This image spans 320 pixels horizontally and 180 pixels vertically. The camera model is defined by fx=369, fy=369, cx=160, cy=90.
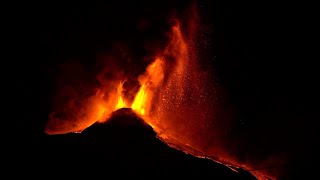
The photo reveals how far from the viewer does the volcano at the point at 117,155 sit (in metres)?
2.56

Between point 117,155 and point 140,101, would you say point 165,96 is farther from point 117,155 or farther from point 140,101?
point 117,155

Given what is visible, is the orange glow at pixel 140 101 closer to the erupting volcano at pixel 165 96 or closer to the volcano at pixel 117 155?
the erupting volcano at pixel 165 96

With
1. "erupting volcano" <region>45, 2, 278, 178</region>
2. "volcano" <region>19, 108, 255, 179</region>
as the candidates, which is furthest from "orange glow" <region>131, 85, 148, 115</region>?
"volcano" <region>19, 108, 255, 179</region>

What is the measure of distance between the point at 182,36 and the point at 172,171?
49.8 inches

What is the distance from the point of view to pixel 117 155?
8.78 feet

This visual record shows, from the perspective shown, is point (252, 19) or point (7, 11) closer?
point (7, 11)

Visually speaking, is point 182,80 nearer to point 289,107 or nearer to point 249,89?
point 249,89

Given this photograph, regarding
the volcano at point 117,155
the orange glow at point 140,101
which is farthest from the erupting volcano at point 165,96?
the volcano at point 117,155

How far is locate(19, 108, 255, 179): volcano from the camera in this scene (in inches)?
101

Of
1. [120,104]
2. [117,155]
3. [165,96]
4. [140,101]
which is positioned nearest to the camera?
[117,155]

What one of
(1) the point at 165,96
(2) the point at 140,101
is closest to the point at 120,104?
(2) the point at 140,101

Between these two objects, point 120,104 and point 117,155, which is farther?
point 120,104

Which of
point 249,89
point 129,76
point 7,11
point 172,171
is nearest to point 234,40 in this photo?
point 249,89

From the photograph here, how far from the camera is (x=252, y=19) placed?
3.46 m
